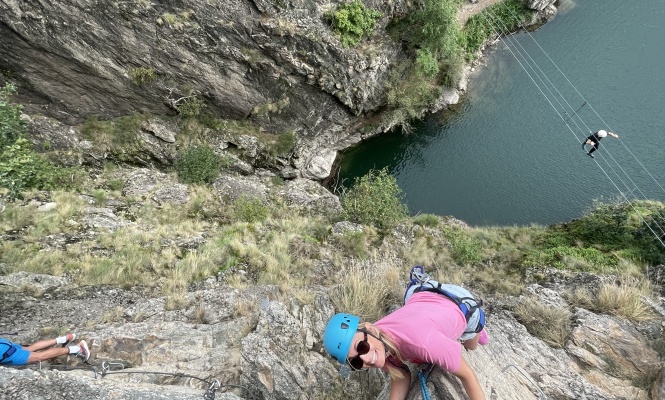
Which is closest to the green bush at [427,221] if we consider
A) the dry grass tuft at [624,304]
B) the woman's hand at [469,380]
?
the dry grass tuft at [624,304]

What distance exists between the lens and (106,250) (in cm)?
1106

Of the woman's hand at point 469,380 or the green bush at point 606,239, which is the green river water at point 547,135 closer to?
the green bush at point 606,239

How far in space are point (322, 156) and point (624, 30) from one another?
2080 centimetres

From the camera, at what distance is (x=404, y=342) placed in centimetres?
335

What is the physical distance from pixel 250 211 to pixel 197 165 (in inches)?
167

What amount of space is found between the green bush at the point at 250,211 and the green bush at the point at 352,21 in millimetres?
8412

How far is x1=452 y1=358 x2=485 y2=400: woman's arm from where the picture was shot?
3.49 meters

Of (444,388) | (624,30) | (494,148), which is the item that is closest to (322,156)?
(494,148)

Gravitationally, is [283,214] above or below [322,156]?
below

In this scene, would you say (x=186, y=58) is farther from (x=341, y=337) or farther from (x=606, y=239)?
(x=606, y=239)

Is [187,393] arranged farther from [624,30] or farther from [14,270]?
[624,30]

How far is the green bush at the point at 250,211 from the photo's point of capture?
15039 millimetres

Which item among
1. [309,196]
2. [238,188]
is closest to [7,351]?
[238,188]

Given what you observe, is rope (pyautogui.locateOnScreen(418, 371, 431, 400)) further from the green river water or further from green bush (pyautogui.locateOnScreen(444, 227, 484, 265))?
the green river water
